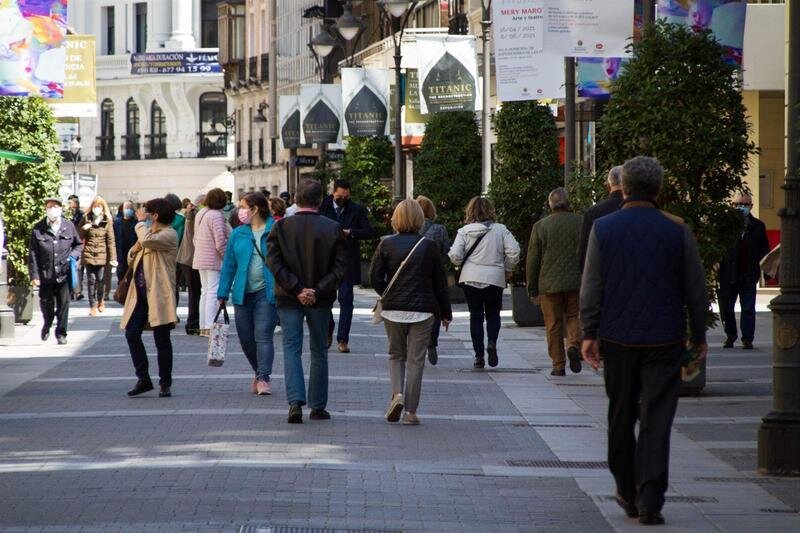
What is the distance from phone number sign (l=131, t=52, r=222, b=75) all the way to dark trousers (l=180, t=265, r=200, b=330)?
227 ft

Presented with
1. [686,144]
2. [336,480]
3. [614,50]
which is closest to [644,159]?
[336,480]

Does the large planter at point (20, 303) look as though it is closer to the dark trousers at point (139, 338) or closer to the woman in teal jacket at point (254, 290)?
the dark trousers at point (139, 338)

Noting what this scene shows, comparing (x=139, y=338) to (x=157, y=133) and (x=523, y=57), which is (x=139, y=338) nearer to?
(x=523, y=57)

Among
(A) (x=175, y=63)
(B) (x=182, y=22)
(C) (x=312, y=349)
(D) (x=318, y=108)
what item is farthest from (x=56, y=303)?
(B) (x=182, y=22)

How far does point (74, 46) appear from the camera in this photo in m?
33.8

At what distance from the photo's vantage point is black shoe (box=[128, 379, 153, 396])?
51.2 ft

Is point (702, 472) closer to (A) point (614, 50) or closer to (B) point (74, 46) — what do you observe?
(A) point (614, 50)

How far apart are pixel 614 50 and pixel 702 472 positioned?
9.84 metres

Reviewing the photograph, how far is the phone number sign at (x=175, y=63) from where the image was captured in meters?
92.7

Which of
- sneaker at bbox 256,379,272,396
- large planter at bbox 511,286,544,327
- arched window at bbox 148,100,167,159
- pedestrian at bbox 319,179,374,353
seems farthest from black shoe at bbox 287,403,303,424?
arched window at bbox 148,100,167,159

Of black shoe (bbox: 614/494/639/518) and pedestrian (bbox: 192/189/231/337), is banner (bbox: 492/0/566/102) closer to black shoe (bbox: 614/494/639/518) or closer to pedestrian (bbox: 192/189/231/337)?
pedestrian (bbox: 192/189/231/337)

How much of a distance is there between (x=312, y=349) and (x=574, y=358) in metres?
4.26

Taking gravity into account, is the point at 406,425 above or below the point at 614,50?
below

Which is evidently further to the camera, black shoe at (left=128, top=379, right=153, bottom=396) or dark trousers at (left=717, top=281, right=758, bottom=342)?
dark trousers at (left=717, top=281, right=758, bottom=342)
